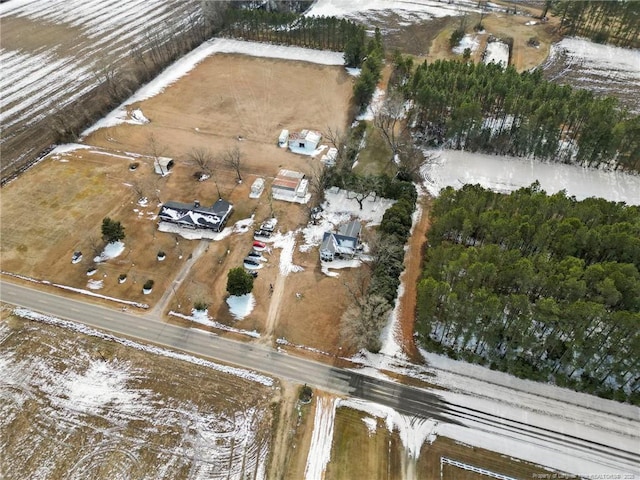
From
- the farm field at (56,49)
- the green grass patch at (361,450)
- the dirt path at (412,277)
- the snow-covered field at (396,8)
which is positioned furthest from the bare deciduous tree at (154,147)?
the snow-covered field at (396,8)

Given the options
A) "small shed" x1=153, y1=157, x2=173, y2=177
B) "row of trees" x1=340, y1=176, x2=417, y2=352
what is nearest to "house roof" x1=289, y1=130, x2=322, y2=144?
"row of trees" x1=340, y1=176, x2=417, y2=352

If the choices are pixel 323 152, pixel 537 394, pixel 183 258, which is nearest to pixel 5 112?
pixel 183 258

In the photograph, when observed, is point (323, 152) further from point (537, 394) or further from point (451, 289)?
point (537, 394)

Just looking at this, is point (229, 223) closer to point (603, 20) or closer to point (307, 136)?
point (307, 136)

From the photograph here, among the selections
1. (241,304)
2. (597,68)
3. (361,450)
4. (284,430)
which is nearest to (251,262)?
(241,304)

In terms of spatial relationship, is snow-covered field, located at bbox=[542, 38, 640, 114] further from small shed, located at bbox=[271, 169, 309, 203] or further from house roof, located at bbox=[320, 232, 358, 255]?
house roof, located at bbox=[320, 232, 358, 255]
